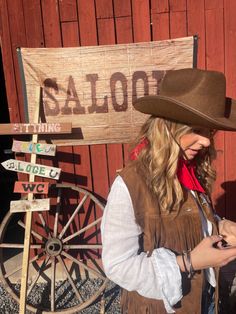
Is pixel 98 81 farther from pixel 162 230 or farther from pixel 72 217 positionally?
pixel 162 230

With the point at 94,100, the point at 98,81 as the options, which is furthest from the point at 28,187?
the point at 98,81

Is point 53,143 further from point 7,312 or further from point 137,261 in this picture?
point 137,261

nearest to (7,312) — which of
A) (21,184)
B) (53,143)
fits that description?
(21,184)

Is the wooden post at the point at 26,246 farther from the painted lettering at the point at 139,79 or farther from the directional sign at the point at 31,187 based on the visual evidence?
the painted lettering at the point at 139,79

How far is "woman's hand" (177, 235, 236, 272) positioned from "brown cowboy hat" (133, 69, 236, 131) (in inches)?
15.9

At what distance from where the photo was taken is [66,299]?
3.35 metres

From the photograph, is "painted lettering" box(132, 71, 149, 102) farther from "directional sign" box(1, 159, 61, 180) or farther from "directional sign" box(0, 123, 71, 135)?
"directional sign" box(1, 159, 61, 180)

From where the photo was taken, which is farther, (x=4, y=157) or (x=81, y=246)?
(x=4, y=157)

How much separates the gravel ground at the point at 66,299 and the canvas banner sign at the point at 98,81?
4.46 ft

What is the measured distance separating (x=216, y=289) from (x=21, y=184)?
74.4 inches

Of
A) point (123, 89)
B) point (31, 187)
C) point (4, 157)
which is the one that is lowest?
point (4, 157)

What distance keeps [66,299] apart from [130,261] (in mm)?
2301

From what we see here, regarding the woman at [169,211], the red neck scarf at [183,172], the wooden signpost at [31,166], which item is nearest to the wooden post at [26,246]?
the wooden signpost at [31,166]

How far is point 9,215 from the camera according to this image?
3.21 meters
